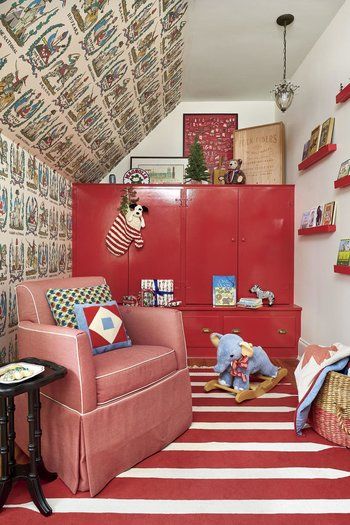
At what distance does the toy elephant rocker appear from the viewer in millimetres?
2553

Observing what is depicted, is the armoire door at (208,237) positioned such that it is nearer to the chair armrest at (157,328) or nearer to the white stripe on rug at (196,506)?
the chair armrest at (157,328)

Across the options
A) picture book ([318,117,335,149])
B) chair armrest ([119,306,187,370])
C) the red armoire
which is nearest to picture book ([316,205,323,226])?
picture book ([318,117,335,149])

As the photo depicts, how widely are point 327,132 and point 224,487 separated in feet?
8.09

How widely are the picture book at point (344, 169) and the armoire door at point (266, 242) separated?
110 centimetres

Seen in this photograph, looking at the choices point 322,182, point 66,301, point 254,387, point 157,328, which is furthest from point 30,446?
point 322,182

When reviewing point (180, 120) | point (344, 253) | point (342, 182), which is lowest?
point (344, 253)

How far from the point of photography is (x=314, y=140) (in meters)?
3.09

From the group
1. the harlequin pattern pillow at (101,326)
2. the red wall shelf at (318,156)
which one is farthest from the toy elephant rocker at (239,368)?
the red wall shelf at (318,156)

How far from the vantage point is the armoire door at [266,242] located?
3.74 meters

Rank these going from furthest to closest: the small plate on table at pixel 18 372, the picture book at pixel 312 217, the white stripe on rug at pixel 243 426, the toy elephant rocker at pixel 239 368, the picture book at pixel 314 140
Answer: the picture book at pixel 312 217
the picture book at pixel 314 140
the toy elephant rocker at pixel 239 368
the white stripe on rug at pixel 243 426
the small plate on table at pixel 18 372

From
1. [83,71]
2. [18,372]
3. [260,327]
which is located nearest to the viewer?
[18,372]

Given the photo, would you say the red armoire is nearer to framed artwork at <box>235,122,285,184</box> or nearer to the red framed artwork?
framed artwork at <box>235,122,285,184</box>

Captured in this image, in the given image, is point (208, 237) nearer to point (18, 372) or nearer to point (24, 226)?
point (24, 226)

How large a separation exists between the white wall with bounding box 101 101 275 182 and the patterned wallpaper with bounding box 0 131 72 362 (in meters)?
1.28
